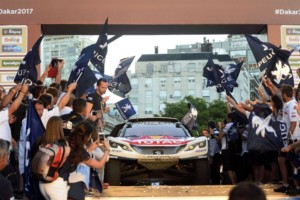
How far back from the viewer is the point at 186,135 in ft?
39.7

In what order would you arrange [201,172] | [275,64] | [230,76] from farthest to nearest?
[230,76] < [275,64] < [201,172]

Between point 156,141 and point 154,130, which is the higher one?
point 154,130

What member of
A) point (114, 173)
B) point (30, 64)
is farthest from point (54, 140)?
point (114, 173)

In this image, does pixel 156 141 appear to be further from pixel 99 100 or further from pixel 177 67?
pixel 177 67

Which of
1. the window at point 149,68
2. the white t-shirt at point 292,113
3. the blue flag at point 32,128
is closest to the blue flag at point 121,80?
the white t-shirt at point 292,113

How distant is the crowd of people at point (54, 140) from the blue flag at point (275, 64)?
332 centimetres

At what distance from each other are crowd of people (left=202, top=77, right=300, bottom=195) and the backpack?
3.88 m

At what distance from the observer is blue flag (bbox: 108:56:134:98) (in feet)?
51.7

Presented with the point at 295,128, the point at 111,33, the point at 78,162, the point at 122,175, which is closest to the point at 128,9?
the point at 111,33

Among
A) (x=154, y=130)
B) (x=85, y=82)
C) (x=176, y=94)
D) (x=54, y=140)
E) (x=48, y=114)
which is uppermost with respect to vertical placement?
(x=176, y=94)

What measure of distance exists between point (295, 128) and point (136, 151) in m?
2.88

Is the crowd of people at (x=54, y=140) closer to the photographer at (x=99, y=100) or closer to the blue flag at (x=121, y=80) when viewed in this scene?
the photographer at (x=99, y=100)

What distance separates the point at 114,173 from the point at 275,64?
3.79 metres

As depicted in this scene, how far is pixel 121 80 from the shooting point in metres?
16.0
